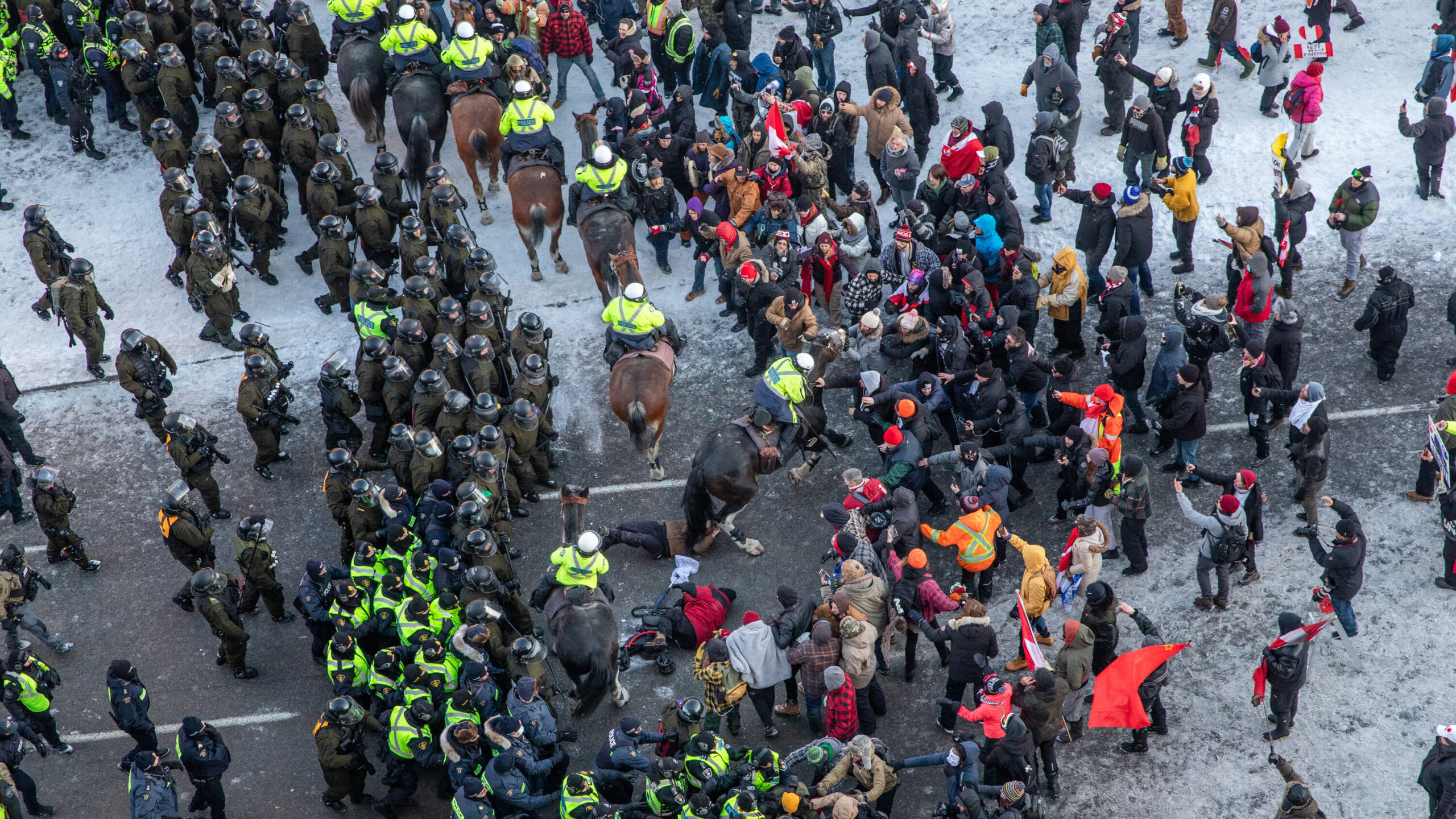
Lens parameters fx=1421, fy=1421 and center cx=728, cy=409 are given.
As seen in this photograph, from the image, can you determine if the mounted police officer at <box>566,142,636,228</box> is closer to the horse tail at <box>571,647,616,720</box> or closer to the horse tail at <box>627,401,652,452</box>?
the horse tail at <box>627,401,652,452</box>

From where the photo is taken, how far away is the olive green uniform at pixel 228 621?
12891 mm

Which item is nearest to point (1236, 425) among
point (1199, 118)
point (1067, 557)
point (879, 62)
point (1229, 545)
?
point (1229, 545)

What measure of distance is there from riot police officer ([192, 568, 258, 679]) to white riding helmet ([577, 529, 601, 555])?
3.33 metres

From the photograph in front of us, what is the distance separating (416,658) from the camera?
12.0 m

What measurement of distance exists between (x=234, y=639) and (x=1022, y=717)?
721 centimetres

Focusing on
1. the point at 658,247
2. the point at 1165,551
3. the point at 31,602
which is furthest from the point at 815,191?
the point at 31,602

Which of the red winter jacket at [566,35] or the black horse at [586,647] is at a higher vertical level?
the red winter jacket at [566,35]

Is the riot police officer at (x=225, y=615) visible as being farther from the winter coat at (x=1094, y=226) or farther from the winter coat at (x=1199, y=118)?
the winter coat at (x=1199, y=118)

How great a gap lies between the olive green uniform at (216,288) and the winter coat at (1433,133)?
14084 mm

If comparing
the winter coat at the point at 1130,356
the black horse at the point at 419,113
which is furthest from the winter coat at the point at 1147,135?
the black horse at the point at 419,113

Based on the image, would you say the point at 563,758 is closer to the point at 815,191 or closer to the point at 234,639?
the point at 234,639

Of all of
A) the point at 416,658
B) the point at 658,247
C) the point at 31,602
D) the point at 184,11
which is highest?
the point at 184,11

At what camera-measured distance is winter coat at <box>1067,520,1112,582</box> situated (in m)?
12.5

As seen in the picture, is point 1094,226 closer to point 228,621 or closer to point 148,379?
point 228,621
